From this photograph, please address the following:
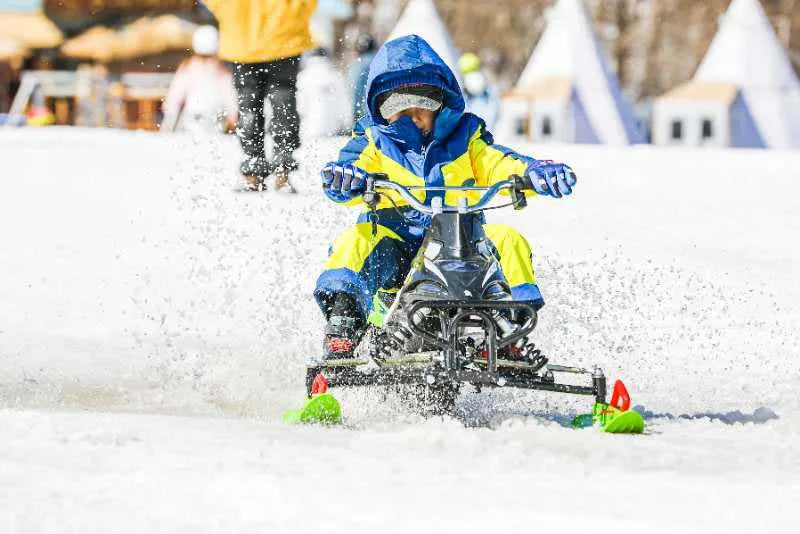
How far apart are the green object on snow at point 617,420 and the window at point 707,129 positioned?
18370mm

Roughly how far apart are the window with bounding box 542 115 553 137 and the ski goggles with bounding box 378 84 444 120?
17.4 metres

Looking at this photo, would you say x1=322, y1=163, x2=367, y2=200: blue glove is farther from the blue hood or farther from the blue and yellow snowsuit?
the blue hood

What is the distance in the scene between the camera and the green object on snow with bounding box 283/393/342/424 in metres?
5.63

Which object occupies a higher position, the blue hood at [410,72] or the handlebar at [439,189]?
the blue hood at [410,72]

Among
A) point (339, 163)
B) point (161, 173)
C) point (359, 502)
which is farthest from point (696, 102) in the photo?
point (359, 502)

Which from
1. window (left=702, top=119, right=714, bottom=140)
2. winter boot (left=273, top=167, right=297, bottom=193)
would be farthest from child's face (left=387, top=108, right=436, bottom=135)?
window (left=702, top=119, right=714, bottom=140)

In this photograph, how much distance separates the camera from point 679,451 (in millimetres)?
5184

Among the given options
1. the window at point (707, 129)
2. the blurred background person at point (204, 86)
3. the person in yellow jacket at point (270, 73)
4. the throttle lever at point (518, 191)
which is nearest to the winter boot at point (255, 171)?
the person in yellow jacket at point (270, 73)

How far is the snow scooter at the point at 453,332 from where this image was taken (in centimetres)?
548

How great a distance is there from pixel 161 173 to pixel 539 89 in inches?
439

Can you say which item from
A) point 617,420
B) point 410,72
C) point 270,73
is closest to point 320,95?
point 270,73

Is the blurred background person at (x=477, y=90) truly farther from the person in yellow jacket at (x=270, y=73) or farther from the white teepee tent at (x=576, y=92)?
the person in yellow jacket at (x=270, y=73)

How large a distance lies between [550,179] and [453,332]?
684 millimetres

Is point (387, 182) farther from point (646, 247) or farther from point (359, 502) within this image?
point (646, 247)
